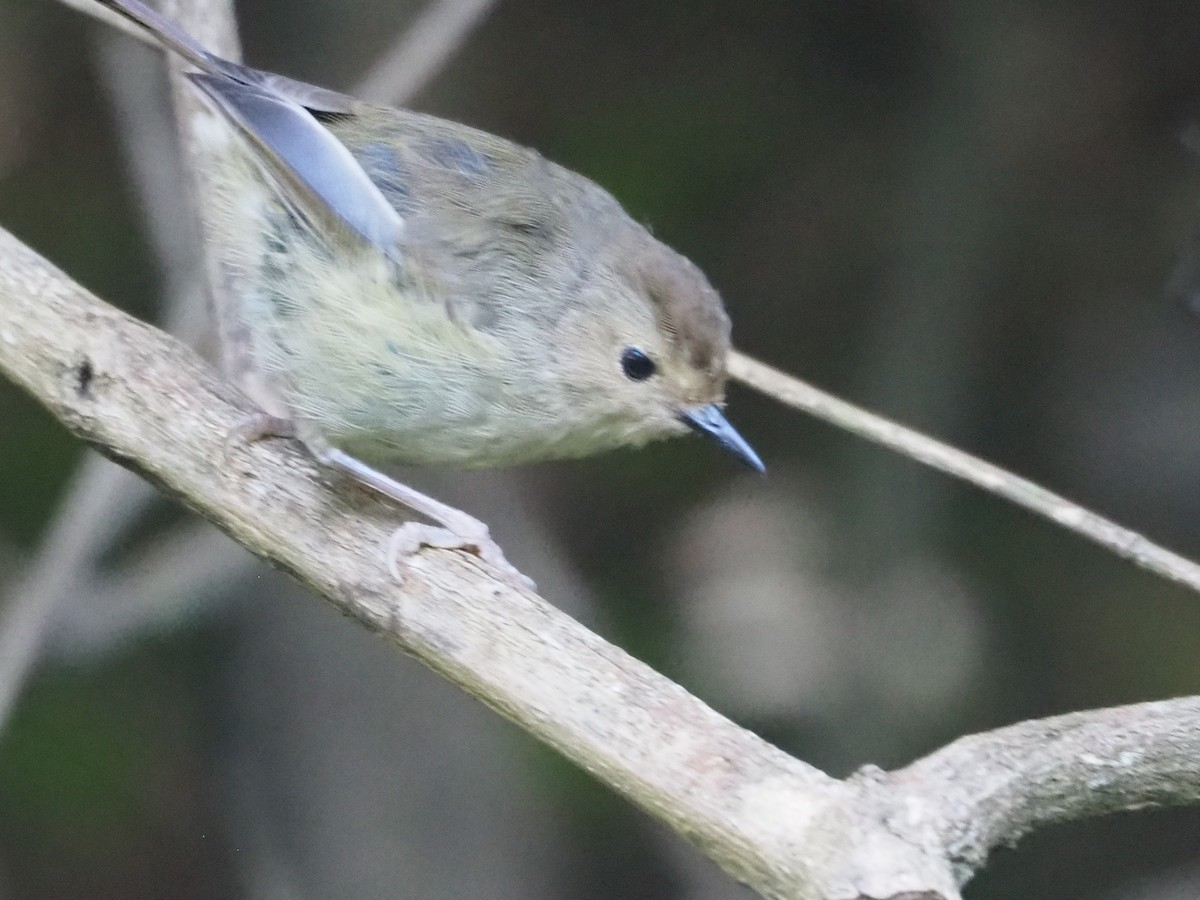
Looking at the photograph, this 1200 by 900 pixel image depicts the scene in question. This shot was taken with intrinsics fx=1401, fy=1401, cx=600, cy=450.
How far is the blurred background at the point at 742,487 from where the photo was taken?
3.51 meters

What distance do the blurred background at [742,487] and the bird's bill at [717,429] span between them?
4.51ft

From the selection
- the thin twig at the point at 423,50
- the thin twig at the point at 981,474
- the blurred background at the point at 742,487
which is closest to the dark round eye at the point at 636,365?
the thin twig at the point at 981,474

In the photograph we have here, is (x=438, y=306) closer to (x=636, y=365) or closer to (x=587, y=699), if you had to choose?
(x=636, y=365)

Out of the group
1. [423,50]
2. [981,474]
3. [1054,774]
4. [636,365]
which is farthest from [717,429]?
[423,50]

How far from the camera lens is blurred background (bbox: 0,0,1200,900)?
3.51 m

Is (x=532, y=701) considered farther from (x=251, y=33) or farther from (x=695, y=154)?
(x=251, y=33)

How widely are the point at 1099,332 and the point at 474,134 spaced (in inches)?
78.7

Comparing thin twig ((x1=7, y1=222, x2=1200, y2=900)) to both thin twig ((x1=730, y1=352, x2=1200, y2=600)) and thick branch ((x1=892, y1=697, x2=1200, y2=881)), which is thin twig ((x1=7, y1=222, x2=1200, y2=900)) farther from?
thin twig ((x1=730, y1=352, x2=1200, y2=600))

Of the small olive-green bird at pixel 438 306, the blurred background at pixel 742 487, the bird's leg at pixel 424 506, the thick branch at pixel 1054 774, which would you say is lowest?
the thick branch at pixel 1054 774

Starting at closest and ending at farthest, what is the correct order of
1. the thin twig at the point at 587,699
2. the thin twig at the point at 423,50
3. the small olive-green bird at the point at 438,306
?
the thin twig at the point at 587,699 < the small olive-green bird at the point at 438,306 < the thin twig at the point at 423,50

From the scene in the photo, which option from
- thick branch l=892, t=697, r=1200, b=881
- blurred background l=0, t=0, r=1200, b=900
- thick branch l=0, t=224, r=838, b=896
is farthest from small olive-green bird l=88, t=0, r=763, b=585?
blurred background l=0, t=0, r=1200, b=900

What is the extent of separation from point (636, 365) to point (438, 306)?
33 centimetres

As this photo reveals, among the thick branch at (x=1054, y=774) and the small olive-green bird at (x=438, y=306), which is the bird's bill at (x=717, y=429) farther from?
the thick branch at (x=1054, y=774)

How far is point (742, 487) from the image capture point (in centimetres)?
369
